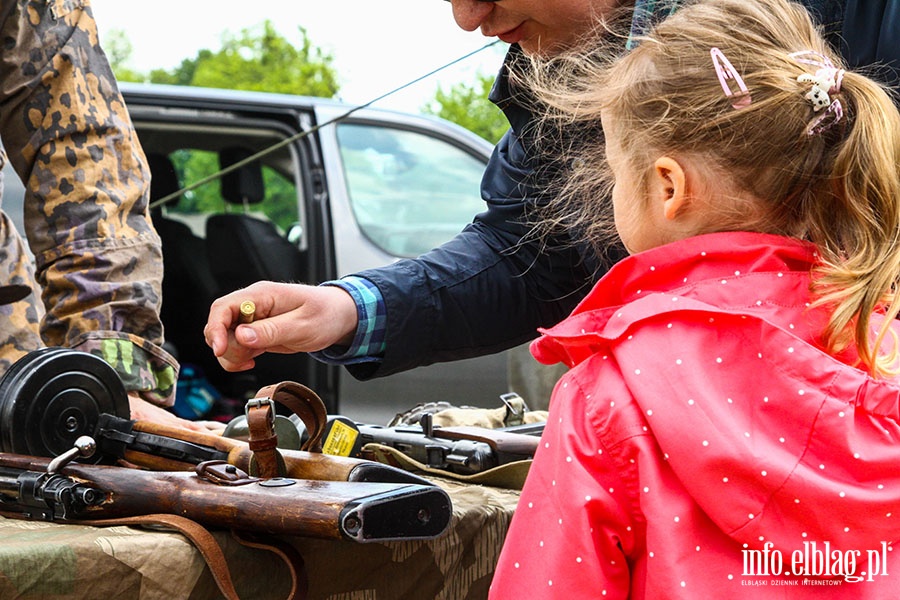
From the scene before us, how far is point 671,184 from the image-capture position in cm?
146

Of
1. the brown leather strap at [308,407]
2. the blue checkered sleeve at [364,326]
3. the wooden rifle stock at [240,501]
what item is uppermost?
the blue checkered sleeve at [364,326]

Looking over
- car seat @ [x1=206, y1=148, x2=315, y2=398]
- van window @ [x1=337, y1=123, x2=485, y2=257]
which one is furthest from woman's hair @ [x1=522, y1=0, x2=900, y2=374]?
car seat @ [x1=206, y1=148, x2=315, y2=398]

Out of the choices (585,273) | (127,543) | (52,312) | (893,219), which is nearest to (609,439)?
(893,219)

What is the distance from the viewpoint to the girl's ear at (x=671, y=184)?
1.44 metres

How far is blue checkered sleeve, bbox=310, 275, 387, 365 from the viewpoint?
1.99 meters

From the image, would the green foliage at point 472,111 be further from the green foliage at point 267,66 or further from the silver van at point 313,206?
the silver van at point 313,206

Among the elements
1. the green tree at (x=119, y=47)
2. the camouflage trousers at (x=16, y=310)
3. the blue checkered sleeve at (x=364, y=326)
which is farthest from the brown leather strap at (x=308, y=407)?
the green tree at (x=119, y=47)

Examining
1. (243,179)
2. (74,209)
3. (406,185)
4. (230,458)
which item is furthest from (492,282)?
(243,179)

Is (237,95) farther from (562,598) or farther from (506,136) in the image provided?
(562,598)

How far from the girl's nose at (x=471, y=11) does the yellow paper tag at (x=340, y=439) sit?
72cm

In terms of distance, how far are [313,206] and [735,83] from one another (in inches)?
158

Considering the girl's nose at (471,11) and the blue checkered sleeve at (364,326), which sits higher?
the girl's nose at (471,11)

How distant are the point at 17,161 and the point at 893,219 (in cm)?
184

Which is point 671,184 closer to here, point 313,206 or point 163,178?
point 313,206
